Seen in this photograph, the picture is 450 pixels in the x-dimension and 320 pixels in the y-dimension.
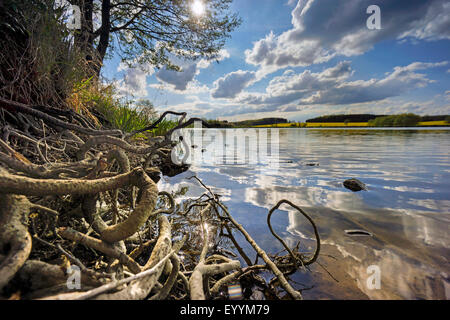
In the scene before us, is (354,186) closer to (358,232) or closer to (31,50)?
(358,232)

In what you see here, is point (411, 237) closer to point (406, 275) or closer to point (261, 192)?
point (406, 275)

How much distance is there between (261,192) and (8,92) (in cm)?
462

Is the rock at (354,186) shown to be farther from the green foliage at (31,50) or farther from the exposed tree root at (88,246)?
the green foliage at (31,50)

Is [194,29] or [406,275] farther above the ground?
[194,29]

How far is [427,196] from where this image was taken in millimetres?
4172

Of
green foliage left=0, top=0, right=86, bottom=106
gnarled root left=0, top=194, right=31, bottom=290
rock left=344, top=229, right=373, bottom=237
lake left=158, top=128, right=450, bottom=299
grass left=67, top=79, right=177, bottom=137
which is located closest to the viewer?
gnarled root left=0, top=194, right=31, bottom=290

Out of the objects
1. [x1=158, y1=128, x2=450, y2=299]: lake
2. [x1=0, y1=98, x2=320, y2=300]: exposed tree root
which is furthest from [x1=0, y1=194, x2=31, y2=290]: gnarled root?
[x1=158, y1=128, x2=450, y2=299]: lake

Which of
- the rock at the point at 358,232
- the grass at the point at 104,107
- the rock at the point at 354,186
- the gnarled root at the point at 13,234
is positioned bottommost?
the rock at the point at 358,232

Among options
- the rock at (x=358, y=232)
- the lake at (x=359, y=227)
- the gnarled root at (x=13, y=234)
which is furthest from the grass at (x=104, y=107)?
the rock at (x=358, y=232)

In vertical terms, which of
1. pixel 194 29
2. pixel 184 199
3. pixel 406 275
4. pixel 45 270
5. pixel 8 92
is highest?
pixel 194 29

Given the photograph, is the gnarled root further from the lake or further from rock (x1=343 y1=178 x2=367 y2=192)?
rock (x1=343 y1=178 x2=367 y2=192)

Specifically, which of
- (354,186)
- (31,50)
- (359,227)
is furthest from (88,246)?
(354,186)

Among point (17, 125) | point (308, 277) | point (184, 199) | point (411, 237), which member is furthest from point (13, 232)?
point (411, 237)

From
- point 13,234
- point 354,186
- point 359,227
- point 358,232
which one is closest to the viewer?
point 13,234
